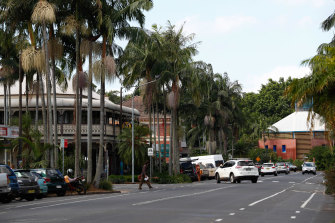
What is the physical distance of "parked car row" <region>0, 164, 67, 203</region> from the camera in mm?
24453

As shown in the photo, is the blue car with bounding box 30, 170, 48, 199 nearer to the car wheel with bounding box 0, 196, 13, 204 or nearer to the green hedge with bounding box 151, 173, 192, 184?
the car wheel with bounding box 0, 196, 13, 204

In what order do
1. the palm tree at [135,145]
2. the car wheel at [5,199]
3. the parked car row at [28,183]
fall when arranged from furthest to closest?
the palm tree at [135,145] < the car wheel at [5,199] < the parked car row at [28,183]

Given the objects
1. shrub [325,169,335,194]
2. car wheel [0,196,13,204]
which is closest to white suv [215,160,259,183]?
shrub [325,169,335,194]

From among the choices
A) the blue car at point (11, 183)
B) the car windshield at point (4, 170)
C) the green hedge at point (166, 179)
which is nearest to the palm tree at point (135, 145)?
the green hedge at point (166, 179)

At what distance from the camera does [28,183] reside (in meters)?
26.8

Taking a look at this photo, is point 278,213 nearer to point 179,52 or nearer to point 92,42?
point 92,42

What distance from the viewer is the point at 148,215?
1670 centimetres

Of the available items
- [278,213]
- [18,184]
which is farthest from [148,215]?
[18,184]

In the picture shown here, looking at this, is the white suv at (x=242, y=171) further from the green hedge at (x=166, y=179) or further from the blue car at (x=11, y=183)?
the blue car at (x=11, y=183)

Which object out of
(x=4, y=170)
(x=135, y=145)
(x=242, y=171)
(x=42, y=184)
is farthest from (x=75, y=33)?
(x=135, y=145)

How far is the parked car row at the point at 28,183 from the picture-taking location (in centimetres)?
2445

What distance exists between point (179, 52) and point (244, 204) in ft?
96.3

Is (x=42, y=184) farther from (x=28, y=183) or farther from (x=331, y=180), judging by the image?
(x=331, y=180)

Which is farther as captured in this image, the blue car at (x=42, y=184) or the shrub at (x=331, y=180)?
the blue car at (x=42, y=184)
